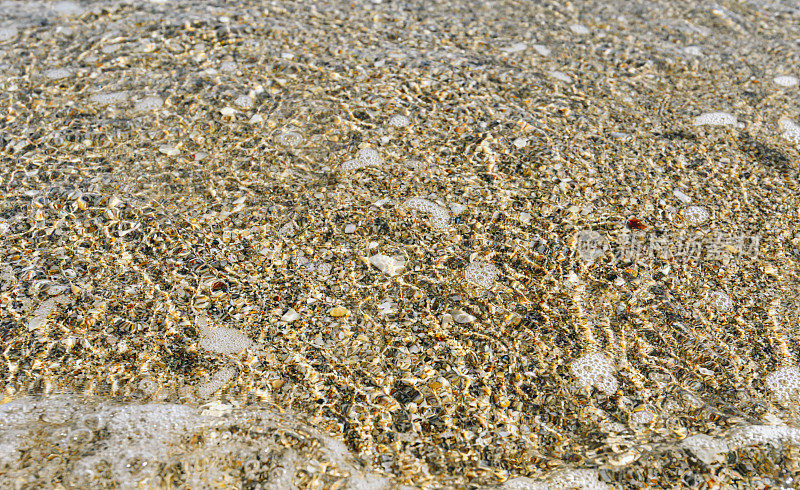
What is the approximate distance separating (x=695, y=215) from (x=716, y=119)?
2.18 ft

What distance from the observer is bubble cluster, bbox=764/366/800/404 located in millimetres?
1747

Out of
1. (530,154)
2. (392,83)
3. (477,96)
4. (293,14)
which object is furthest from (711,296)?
(293,14)

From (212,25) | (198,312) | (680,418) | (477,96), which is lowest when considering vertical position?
(680,418)

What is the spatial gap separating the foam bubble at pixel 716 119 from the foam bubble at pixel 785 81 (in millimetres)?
465

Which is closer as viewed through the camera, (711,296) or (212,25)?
(711,296)

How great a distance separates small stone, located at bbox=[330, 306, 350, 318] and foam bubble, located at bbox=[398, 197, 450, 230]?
0.48m

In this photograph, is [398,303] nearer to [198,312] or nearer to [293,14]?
[198,312]

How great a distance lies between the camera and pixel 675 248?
215 centimetres

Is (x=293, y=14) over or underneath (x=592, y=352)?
over

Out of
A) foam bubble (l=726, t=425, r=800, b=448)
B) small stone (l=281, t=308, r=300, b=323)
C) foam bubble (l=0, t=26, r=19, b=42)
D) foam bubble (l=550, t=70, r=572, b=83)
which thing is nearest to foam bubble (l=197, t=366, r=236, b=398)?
small stone (l=281, t=308, r=300, b=323)

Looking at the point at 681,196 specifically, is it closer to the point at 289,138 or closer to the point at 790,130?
the point at 790,130

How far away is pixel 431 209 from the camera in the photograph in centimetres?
223

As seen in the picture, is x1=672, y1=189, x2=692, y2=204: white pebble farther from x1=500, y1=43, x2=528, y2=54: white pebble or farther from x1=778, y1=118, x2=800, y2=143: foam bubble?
x1=500, y1=43, x2=528, y2=54: white pebble

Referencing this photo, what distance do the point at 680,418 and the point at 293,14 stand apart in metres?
2.59
